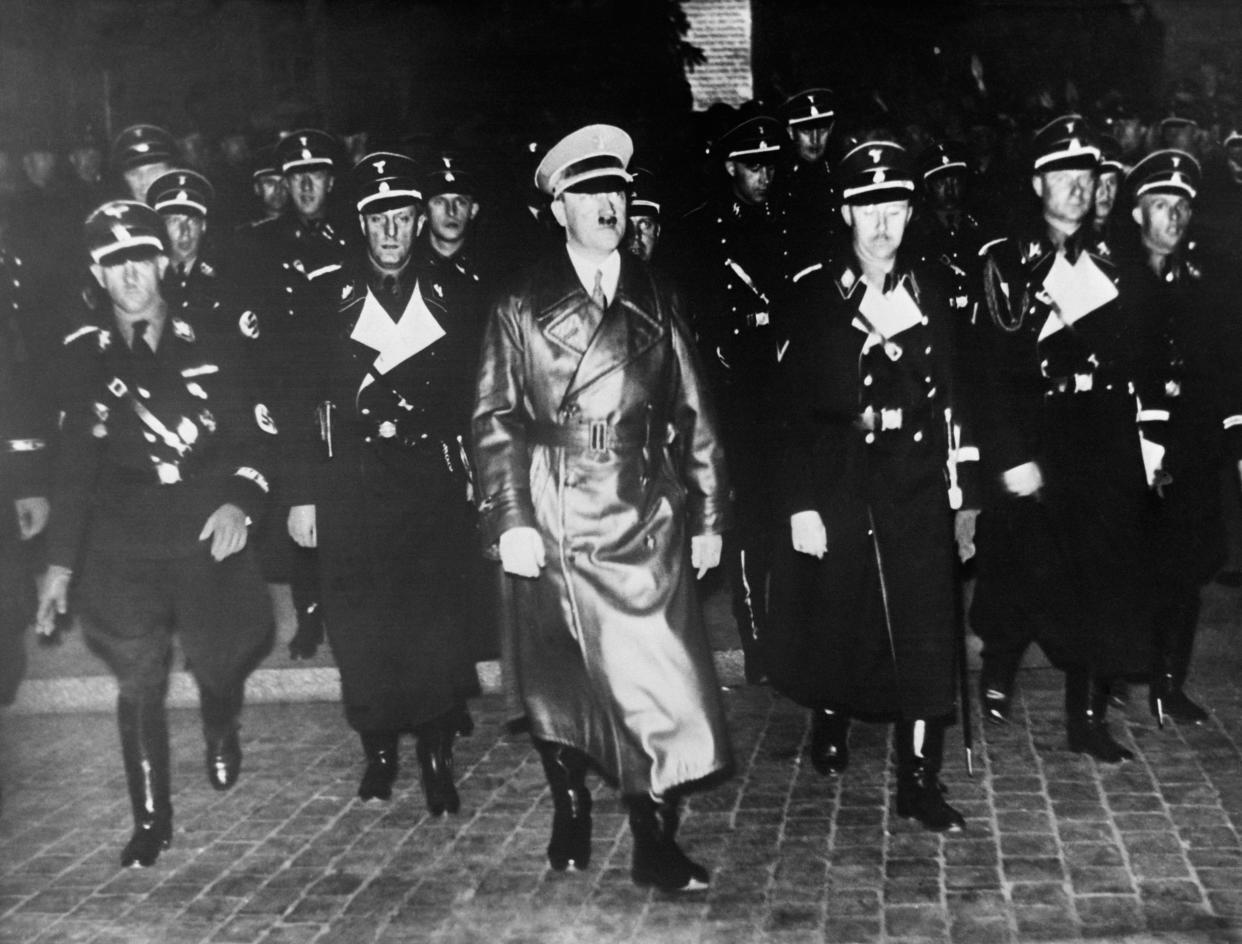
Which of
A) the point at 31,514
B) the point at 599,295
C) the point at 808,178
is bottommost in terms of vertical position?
the point at 31,514

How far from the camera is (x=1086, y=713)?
6273 millimetres

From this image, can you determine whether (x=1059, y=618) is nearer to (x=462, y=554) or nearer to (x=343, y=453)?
(x=462, y=554)

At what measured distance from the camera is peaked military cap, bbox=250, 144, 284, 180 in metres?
8.47

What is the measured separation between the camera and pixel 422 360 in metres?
5.96

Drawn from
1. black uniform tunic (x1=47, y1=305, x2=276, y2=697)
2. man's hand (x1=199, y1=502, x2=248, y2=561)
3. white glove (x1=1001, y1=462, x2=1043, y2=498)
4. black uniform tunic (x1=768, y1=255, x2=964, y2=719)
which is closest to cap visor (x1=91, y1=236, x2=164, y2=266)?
black uniform tunic (x1=47, y1=305, x2=276, y2=697)

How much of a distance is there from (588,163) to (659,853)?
2.09 metres

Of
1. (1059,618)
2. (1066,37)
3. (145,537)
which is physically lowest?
(1059,618)

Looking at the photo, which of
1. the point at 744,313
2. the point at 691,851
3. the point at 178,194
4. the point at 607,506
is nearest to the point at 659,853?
the point at 691,851

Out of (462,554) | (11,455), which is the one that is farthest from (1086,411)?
(11,455)

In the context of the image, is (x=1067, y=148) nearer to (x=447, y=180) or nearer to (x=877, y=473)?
(x=877, y=473)

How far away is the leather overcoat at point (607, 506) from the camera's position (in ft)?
16.5

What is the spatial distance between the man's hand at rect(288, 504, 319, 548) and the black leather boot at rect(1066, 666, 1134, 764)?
2.88 m

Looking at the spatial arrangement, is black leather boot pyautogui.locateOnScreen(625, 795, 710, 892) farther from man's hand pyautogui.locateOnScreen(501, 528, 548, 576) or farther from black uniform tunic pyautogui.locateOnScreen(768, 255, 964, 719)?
black uniform tunic pyautogui.locateOnScreen(768, 255, 964, 719)

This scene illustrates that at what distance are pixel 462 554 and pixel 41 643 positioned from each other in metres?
2.68
